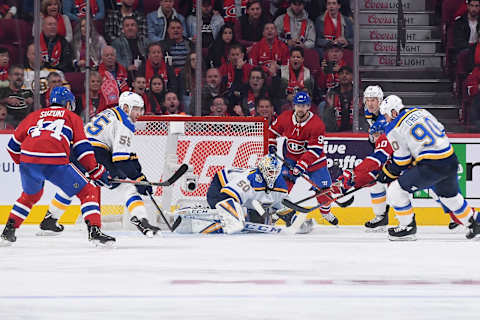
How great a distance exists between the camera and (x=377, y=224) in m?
7.05

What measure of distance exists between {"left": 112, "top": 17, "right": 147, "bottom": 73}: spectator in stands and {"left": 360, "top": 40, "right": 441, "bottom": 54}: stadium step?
6.40 feet

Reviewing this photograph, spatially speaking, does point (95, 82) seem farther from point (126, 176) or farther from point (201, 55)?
point (126, 176)

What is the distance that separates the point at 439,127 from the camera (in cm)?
601

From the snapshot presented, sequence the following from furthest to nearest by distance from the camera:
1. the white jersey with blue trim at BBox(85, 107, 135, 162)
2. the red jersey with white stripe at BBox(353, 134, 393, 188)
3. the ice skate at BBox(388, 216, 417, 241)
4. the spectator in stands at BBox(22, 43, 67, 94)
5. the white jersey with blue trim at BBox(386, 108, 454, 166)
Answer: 1. the spectator in stands at BBox(22, 43, 67, 94)
2. the red jersey with white stripe at BBox(353, 134, 393, 188)
3. the white jersey with blue trim at BBox(85, 107, 135, 162)
4. the ice skate at BBox(388, 216, 417, 241)
5. the white jersey with blue trim at BBox(386, 108, 454, 166)

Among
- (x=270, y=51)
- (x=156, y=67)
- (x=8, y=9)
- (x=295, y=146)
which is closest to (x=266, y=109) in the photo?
(x=270, y=51)

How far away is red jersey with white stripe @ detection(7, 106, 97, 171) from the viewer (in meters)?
5.42

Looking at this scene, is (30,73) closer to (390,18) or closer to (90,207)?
(90,207)

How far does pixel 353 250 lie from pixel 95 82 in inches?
129

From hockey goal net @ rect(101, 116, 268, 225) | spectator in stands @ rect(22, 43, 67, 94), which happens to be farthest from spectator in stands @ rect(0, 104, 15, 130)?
hockey goal net @ rect(101, 116, 268, 225)

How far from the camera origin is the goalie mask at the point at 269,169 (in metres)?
6.45

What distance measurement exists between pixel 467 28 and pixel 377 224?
2.35 metres

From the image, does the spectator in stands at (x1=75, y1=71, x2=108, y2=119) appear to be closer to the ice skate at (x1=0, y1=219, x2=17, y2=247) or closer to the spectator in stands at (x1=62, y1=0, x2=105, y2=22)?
the spectator in stands at (x1=62, y1=0, x2=105, y2=22)

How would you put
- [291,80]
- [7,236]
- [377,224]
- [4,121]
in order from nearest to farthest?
[7,236] → [377,224] → [4,121] → [291,80]

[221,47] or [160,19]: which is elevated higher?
[160,19]
